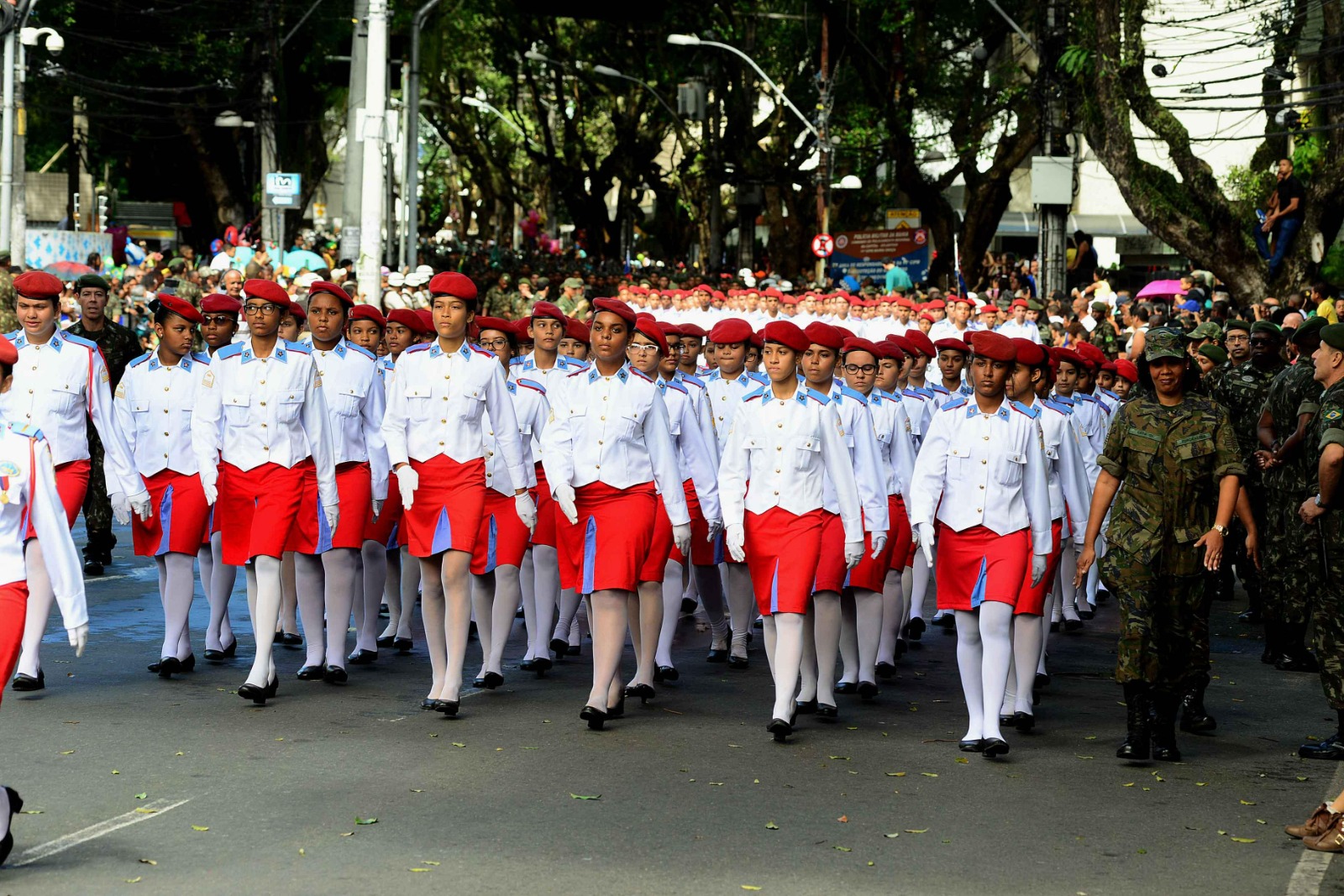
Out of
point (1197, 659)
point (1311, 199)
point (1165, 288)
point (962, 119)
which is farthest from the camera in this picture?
point (962, 119)

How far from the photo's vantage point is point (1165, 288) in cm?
2720

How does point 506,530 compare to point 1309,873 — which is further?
point 506,530

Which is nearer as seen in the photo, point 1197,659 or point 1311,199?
point 1197,659

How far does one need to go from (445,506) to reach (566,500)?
2.09 feet

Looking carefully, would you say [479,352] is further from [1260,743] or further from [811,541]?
[1260,743]

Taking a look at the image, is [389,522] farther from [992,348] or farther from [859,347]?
[992,348]

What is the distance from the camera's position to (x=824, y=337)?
31.1ft

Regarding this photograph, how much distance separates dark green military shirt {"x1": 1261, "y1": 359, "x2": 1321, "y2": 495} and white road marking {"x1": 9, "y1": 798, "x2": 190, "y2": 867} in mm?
6551

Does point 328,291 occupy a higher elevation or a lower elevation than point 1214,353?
higher

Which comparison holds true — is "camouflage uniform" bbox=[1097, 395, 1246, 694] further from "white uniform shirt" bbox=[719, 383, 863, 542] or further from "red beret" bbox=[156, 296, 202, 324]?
"red beret" bbox=[156, 296, 202, 324]

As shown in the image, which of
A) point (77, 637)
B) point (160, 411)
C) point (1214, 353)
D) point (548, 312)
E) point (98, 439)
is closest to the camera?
point (77, 637)

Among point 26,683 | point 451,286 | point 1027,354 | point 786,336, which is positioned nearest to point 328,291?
point 451,286

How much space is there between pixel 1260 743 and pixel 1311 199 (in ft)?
46.0

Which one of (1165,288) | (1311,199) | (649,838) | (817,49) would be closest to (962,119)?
(817,49)
